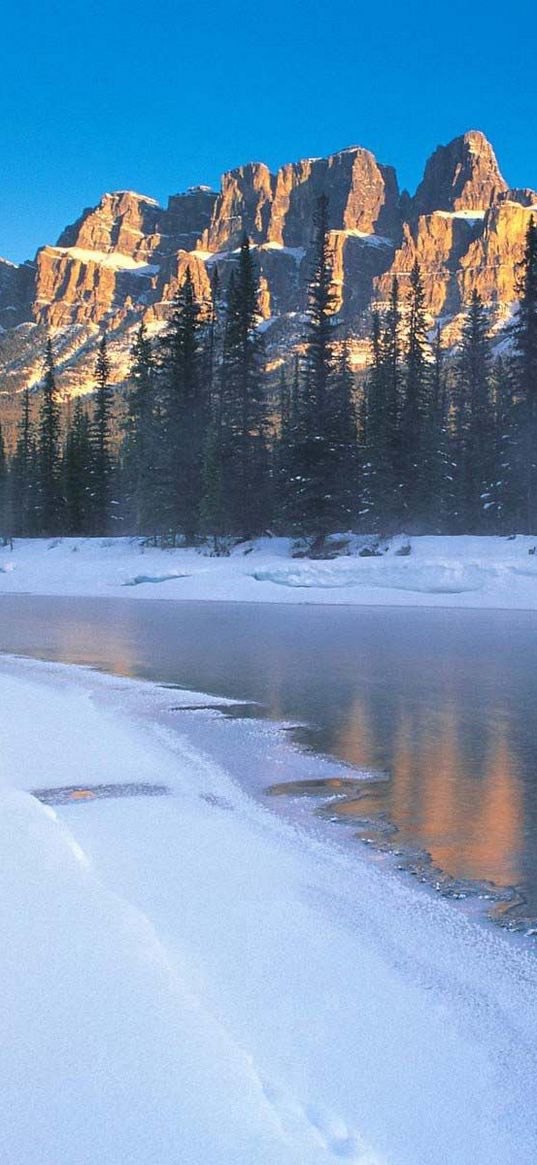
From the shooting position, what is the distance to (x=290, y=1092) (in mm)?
2686

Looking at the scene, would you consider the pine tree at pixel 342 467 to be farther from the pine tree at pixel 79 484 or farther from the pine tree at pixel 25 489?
the pine tree at pixel 25 489

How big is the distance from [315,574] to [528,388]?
48.3 feet

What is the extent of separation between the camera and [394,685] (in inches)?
488

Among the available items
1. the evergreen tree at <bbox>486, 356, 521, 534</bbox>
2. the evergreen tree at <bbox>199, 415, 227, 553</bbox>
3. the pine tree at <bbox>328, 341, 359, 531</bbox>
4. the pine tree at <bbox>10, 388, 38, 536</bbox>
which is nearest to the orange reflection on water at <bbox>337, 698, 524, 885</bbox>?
the pine tree at <bbox>328, 341, 359, 531</bbox>

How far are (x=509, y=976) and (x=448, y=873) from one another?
125 centimetres

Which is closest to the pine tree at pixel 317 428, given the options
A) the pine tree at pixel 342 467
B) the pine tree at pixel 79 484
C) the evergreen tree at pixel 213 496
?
the pine tree at pixel 342 467

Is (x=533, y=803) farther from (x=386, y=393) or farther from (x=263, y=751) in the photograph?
(x=386, y=393)

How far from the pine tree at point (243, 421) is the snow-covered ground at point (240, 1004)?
108ft

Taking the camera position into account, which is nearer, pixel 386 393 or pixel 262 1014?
pixel 262 1014

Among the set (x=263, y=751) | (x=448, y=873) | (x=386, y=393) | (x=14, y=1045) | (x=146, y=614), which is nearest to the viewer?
(x=14, y=1045)

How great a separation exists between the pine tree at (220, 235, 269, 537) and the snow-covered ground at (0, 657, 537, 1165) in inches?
1301

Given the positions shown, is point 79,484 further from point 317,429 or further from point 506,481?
point 506,481

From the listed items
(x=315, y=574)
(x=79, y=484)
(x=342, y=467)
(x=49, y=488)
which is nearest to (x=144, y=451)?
(x=342, y=467)

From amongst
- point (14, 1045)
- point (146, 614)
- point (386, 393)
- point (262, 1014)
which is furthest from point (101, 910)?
point (386, 393)
